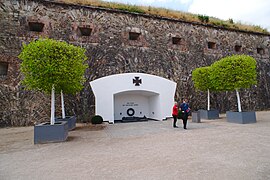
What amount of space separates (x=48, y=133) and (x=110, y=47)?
776cm

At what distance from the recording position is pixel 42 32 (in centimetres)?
1038

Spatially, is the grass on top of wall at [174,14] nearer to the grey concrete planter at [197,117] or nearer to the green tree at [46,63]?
the green tree at [46,63]

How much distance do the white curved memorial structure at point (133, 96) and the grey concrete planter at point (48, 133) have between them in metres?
4.59

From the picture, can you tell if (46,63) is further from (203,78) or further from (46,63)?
(203,78)

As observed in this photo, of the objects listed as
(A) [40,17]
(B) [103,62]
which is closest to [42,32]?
(A) [40,17]

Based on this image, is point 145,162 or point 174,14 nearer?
point 145,162

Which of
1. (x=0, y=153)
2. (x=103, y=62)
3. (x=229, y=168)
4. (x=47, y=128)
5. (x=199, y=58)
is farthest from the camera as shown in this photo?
(x=199, y=58)

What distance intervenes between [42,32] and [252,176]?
12353 millimetres

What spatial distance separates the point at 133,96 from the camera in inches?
496

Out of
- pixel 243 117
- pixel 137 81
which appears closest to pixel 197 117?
pixel 243 117

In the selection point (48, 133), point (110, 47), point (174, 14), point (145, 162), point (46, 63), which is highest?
point (174, 14)

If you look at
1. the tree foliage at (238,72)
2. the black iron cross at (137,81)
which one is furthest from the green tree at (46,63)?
the tree foliage at (238,72)

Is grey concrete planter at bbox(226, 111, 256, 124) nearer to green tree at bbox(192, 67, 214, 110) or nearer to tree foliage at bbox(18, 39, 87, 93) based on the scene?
green tree at bbox(192, 67, 214, 110)

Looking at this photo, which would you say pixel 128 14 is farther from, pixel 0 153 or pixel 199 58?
pixel 0 153
